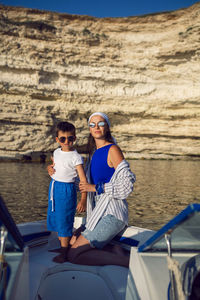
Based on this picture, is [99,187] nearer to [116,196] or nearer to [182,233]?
[116,196]

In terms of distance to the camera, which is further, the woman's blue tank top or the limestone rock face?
the limestone rock face

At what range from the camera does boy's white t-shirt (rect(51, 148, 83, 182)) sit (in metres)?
2.37

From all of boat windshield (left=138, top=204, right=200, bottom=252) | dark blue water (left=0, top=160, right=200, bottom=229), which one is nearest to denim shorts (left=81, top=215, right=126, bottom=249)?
boat windshield (left=138, top=204, right=200, bottom=252)

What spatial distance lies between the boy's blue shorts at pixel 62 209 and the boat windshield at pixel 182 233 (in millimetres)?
1055

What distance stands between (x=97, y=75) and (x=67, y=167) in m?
18.5

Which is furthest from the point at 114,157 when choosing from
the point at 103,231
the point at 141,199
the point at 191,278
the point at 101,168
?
the point at 141,199

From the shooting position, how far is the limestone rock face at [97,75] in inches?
714

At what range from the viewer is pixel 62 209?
226 cm

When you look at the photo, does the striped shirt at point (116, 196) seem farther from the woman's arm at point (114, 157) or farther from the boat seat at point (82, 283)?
the boat seat at point (82, 283)

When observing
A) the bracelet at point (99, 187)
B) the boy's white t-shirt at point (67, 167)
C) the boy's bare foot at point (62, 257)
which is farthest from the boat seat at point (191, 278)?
the boy's white t-shirt at point (67, 167)

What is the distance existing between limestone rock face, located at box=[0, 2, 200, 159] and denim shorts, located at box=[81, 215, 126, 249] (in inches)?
675

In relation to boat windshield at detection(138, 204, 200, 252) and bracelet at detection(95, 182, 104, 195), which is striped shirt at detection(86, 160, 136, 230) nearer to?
bracelet at detection(95, 182, 104, 195)

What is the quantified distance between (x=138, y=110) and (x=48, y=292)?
20.1 meters

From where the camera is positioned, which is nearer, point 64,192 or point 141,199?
point 64,192
